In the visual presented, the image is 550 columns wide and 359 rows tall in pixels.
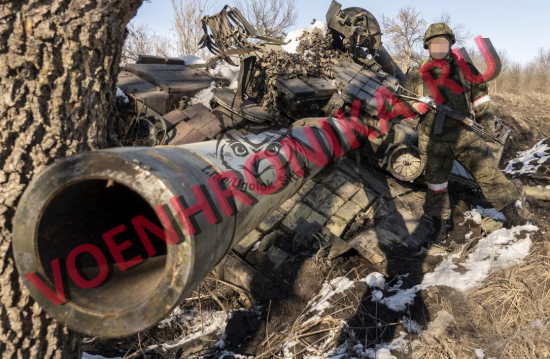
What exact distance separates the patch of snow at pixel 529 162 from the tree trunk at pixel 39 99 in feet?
22.9

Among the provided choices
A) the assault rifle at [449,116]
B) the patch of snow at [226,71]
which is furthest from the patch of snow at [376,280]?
the patch of snow at [226,71]

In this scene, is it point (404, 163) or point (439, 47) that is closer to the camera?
point (439, 47)

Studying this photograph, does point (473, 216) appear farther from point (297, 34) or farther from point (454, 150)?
point (297, 34)

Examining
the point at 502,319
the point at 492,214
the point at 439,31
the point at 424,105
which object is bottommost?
the point at 502,319

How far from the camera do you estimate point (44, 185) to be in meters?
1.14

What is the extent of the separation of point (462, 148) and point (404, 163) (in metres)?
0.73

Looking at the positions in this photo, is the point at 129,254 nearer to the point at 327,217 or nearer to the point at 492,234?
the point at 327,217

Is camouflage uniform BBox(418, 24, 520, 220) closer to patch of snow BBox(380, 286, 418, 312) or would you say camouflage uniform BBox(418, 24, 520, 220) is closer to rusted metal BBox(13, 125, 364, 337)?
patch of snow BBox(380, 286, 418, 312)

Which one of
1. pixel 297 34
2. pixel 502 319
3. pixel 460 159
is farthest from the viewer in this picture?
pixel 297 34

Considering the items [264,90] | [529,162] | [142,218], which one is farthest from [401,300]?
[529,162]

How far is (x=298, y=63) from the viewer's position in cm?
613

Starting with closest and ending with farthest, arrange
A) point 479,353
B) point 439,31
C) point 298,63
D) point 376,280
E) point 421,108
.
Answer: point 479,353, point 376,280, point 439,31, point 421,108, point 298,63

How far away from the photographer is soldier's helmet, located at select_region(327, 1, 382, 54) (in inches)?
284

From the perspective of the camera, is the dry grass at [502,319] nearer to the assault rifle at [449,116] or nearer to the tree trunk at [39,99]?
the assault rifle at [449,116]
